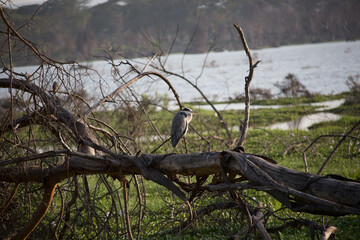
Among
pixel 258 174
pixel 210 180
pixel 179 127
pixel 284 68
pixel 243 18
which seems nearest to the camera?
pixel 258 174

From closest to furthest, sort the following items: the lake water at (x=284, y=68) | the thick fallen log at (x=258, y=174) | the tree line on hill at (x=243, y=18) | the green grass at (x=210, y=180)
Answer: the thick fallen log at (x=258, y=174)
the green grass at (x=210, y=180)
the tree line on hill at (x=243, y=18)
the lake water at (x=284, y=68)

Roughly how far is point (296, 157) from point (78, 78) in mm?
5390

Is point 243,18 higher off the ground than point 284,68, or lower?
lower

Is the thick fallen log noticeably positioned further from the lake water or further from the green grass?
the lake water

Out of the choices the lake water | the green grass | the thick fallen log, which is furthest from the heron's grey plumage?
the lake water

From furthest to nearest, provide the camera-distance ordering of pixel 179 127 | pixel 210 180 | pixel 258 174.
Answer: pixel 210 180
pixel 179 127
pixel 258 174

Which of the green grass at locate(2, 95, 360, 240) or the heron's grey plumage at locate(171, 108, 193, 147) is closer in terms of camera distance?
the green grass at locate(2, 95, 360, 240)

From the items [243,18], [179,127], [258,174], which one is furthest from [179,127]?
[243,18]

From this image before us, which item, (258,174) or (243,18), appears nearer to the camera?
(258,174)

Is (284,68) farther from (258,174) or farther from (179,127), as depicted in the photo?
(258,174)

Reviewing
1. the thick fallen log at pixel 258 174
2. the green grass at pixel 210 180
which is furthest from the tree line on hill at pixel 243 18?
the thick fallen log at pixel 258 174

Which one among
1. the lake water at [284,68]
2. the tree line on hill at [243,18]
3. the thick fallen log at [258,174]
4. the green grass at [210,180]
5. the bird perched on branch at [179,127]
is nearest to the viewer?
the thick fallen log at [258,174]

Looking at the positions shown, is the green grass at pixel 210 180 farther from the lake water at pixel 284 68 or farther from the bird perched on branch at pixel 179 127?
the lake water at pixel 284 68

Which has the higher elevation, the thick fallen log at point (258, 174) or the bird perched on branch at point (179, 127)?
the bird perched on branch at point (179, 127)
